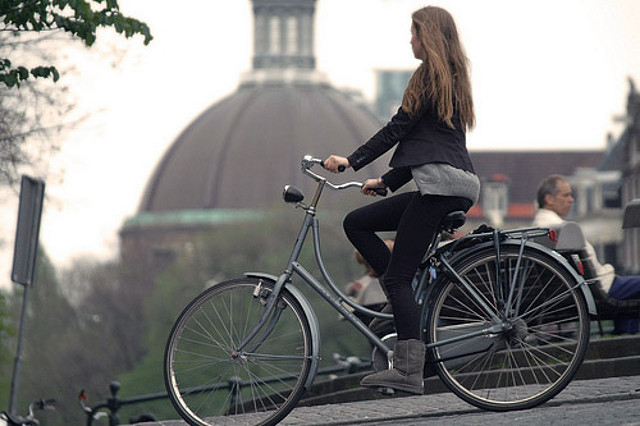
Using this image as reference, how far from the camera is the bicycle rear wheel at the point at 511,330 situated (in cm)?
785

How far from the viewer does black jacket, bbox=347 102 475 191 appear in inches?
311

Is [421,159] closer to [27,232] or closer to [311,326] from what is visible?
[311,326]

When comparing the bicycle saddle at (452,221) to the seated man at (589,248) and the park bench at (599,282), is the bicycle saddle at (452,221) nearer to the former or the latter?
the seated man at (589,248)

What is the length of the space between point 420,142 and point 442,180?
20 centimetres

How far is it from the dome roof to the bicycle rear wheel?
361 feet

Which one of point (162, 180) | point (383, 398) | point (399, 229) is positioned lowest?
point (162, 180)

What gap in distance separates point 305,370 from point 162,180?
388 ft

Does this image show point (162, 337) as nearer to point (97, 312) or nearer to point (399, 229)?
point (97, 312)

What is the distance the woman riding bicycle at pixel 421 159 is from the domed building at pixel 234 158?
108 m

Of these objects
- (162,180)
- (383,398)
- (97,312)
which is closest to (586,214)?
(97,312)

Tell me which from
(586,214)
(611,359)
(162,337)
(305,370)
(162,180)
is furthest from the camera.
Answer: (162,180)

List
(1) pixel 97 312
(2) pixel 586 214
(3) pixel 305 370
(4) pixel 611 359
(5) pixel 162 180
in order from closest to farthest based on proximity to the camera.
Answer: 1. (3) pixel 305 370
2. (4) pixel 611 359
3. (1) pixel 97 312
4. (2) pixel 586 214
5. (5) pixel 162 180

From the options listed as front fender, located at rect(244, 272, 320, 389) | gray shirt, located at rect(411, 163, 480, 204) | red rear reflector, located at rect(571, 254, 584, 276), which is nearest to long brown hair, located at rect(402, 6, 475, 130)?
gray shirt, located at rect(411, 163, 480, 204)

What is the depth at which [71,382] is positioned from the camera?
5941 cm
